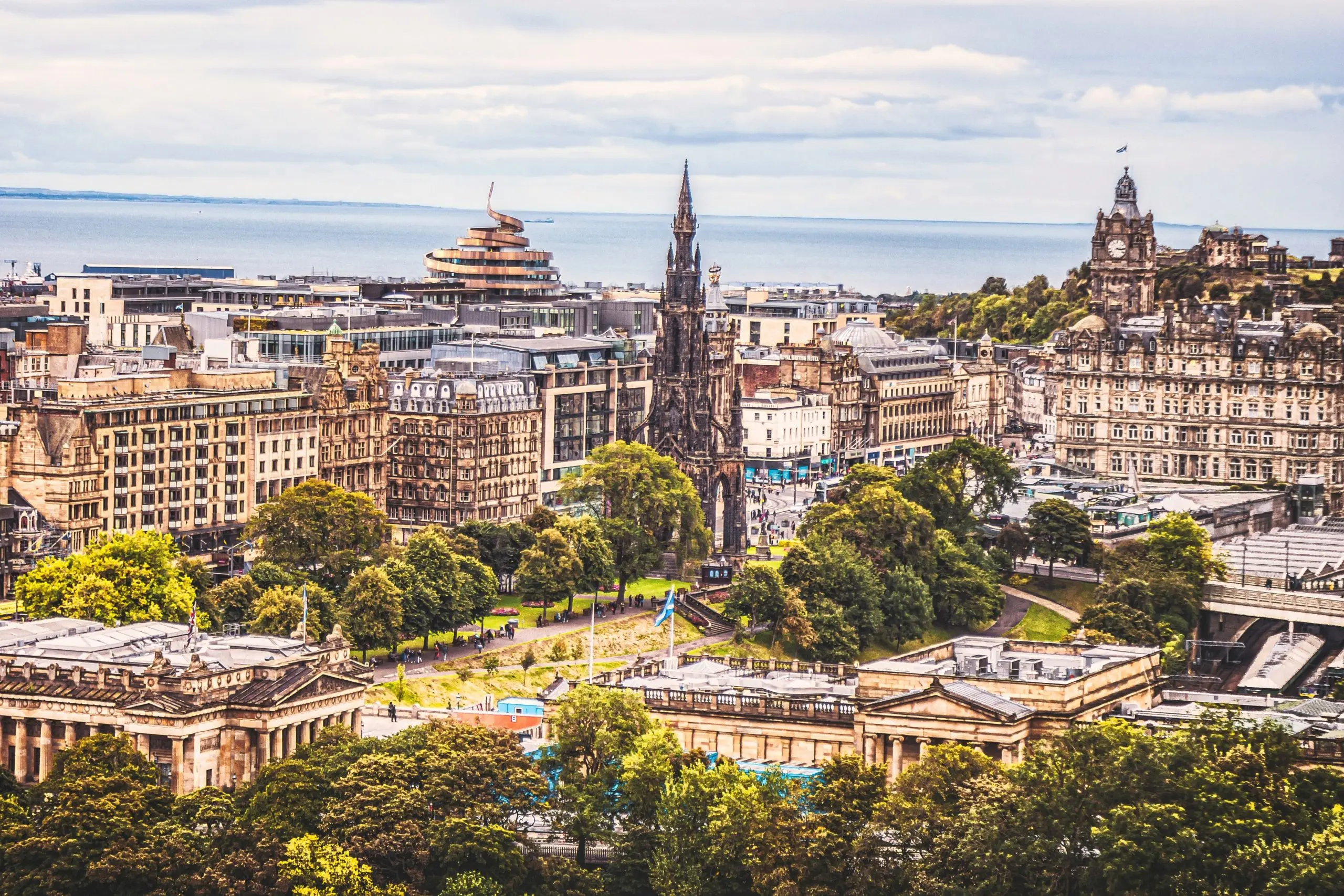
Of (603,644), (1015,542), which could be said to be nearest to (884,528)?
(1015,542)

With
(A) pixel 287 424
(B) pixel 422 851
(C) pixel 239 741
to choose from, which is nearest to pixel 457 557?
(A) pixel 287 424

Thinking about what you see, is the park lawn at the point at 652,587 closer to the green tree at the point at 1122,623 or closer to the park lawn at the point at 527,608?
the park lawn at the point at 527,608

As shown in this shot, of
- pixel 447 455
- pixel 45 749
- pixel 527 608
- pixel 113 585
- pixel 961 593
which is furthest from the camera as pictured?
pixel 447 455

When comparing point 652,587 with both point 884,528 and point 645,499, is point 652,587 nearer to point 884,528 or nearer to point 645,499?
point 645,499

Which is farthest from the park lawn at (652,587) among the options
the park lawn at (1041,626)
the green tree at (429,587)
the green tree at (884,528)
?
the green tree at (429,587)

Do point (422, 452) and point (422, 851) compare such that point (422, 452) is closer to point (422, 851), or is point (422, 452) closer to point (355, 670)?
point (355, 670)

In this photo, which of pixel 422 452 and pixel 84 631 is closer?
pixel 84 631
